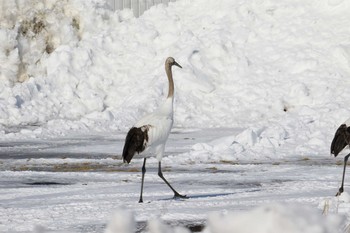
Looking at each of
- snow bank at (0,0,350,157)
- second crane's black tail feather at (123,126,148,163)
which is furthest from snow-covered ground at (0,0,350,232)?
second crane's black tail feather at (123,126,148,163)

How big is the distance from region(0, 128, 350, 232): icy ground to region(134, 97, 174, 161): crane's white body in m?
0.69

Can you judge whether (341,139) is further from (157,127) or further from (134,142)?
(134,142)

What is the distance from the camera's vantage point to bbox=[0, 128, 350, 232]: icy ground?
1001 cm

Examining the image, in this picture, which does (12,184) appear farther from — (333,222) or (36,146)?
(333,222)

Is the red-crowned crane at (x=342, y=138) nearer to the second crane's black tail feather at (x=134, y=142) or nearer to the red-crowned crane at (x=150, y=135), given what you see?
the red-crowned crane at (x=150, y=135)

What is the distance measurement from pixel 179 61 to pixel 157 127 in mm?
15904

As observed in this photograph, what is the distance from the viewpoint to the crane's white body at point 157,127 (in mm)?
12039

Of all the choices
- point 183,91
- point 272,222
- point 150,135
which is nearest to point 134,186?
point 150,135

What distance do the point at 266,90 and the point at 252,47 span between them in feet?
7.91

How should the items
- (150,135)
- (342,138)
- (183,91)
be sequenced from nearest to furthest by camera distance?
1. (150,135)
2. (342,138)
3. (183,91)

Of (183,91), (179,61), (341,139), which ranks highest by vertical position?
(179,61)

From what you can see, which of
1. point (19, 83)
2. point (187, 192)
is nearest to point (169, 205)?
point (187, 192)

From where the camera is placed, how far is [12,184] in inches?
546

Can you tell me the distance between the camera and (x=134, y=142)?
11.9 m
